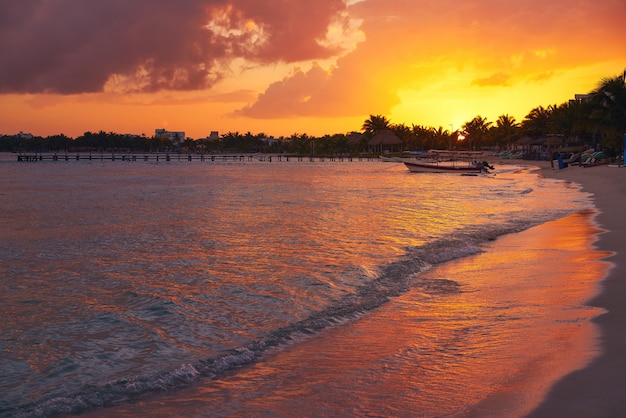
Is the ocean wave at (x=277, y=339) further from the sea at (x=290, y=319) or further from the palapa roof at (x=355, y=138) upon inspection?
the palapa roof at (x=355, y=138)

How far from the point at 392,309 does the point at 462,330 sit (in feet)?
5.14

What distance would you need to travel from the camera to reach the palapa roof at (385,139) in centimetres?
13875

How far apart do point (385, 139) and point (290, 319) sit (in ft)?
441

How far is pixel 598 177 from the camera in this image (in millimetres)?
41312

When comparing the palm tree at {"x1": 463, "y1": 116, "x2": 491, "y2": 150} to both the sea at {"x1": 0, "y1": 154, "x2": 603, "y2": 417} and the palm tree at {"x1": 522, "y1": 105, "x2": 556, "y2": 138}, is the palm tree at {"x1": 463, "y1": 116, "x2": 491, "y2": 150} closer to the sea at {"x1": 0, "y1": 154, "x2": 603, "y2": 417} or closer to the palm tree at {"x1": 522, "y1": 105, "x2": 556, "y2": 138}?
the palm tree at {"x1": 522, "y1": 105, "x2": 556, "y2": 138}

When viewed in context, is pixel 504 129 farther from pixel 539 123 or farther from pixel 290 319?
pixel 290 319

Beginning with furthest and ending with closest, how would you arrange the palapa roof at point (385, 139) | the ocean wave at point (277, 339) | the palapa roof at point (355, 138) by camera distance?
the palapa roof at point (355, 138) → the palapa roof at point (385, 139) → the ocean wave at point (277, 339)

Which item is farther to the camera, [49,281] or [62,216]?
[62,216]

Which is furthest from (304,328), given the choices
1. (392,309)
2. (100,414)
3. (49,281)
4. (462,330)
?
(49,281)

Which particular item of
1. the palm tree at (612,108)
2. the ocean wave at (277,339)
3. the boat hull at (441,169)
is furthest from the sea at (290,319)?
the boat hull at (441,169)

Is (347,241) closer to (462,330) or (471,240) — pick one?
(471,240)

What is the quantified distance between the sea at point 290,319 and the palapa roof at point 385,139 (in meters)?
123

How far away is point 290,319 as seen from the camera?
27.0ft

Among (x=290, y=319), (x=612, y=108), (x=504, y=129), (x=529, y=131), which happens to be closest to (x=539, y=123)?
(x=529, y=131)
